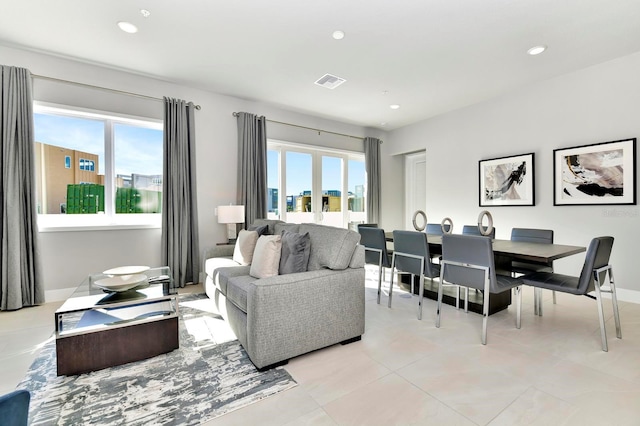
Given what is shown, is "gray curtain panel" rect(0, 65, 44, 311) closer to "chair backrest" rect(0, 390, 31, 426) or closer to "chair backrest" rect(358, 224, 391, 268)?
"chair backrest" rect(0, 390, 31, 426)

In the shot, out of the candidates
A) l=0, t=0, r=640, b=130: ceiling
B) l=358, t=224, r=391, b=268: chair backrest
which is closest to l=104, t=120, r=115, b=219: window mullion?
l=0, t=0, r=640, b=130: ceiling

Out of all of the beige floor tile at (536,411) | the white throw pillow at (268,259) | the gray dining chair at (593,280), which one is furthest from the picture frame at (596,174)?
the white throw pillow at (268,259)

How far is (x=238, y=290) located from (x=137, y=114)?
3045 millimetres

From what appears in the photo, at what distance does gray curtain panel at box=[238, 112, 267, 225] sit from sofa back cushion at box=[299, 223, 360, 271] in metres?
2.23

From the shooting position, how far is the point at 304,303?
82.4 inches

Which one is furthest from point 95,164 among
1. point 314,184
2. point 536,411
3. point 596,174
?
point 596,174

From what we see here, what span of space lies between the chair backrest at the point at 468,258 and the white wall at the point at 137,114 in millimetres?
3210

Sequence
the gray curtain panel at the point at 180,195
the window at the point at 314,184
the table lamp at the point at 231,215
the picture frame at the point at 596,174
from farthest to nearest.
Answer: the window at the point at 314,184 < the table lamp at the point at 231,215 < the gray curtain panel at the point at 180,195 < the picture frame at the point at 596,174

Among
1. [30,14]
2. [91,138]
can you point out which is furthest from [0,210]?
[30,14]

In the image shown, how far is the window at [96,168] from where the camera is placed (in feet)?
11.4

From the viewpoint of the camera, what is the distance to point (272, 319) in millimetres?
1967

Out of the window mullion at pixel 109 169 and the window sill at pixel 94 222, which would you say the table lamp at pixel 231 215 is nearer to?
the window sill at pixel 94 222

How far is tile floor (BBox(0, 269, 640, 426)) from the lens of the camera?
1.54 meters

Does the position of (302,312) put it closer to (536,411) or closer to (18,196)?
(536,411)
